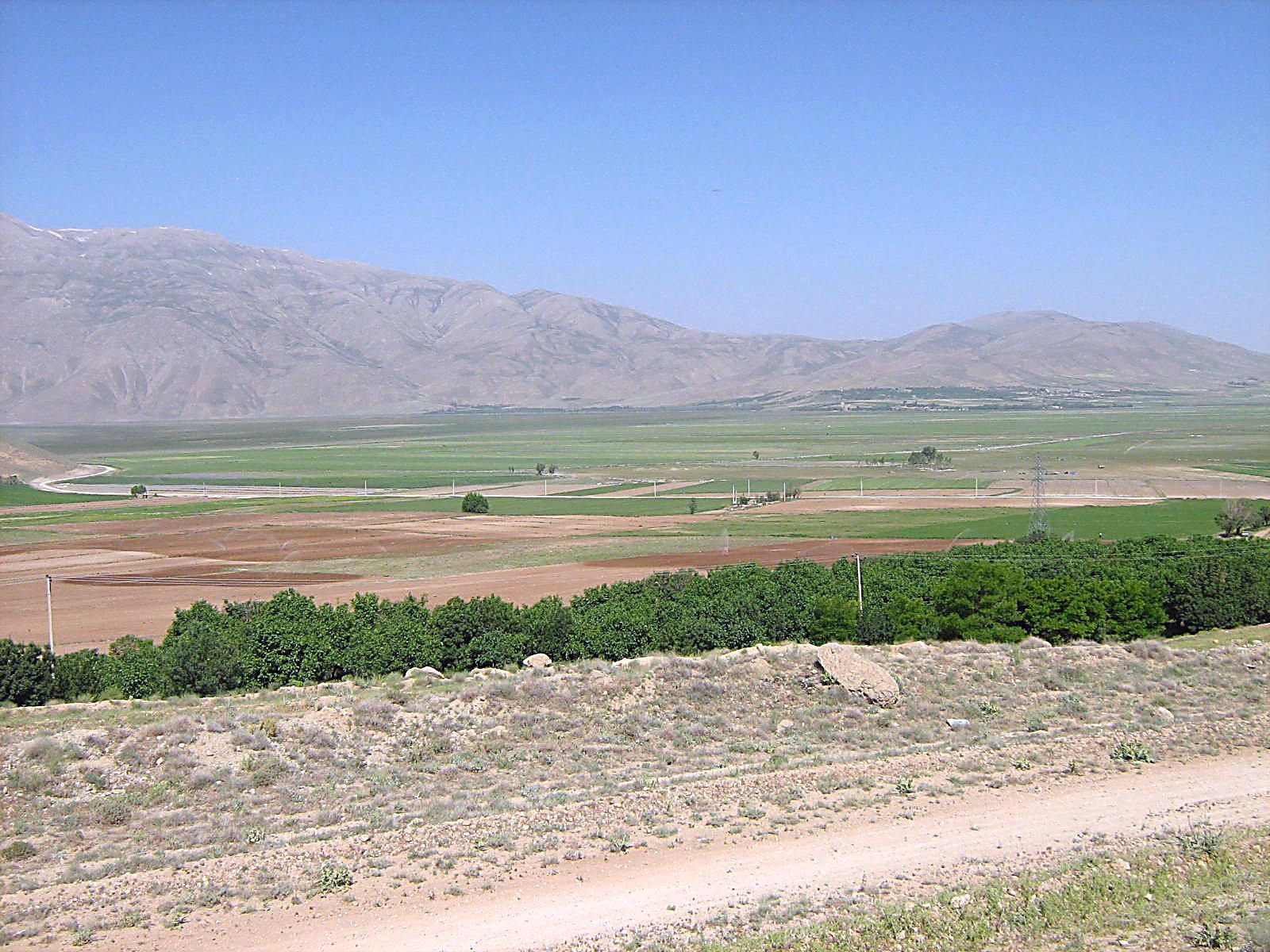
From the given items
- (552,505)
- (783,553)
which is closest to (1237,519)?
(783,553)

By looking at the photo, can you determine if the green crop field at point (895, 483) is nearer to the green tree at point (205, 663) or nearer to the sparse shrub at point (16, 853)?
the green tree at point (205, 663)

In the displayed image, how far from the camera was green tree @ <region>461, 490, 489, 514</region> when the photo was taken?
259 feet

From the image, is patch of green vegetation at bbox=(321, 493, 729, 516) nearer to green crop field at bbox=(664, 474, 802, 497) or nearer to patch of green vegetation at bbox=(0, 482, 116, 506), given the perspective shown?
green crop field at bbox=(664, 474, 802, 497)

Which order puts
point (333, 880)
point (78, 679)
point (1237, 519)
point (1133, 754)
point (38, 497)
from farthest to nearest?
point (38, 497)
point (1237, 519)
point (78, 679)
point (1133, 754)
point (333, 880)

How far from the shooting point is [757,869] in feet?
42.7

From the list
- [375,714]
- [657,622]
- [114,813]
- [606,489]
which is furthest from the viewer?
[606,489]

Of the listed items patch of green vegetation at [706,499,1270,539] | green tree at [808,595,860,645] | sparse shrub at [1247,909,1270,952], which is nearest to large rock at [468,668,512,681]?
green tree at [808,595,860,645]

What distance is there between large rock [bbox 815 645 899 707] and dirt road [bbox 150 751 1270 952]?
5.11 m

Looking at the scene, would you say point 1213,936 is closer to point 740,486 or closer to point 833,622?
point 833,622

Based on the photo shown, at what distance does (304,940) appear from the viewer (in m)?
11.2

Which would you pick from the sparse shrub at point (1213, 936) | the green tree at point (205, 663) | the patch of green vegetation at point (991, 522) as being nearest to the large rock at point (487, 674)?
the green tree at point (205, 663)

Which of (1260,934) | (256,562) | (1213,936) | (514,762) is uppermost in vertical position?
(1260,934)

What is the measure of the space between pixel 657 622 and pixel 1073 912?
17661 mm

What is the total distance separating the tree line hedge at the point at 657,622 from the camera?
81.6ft
